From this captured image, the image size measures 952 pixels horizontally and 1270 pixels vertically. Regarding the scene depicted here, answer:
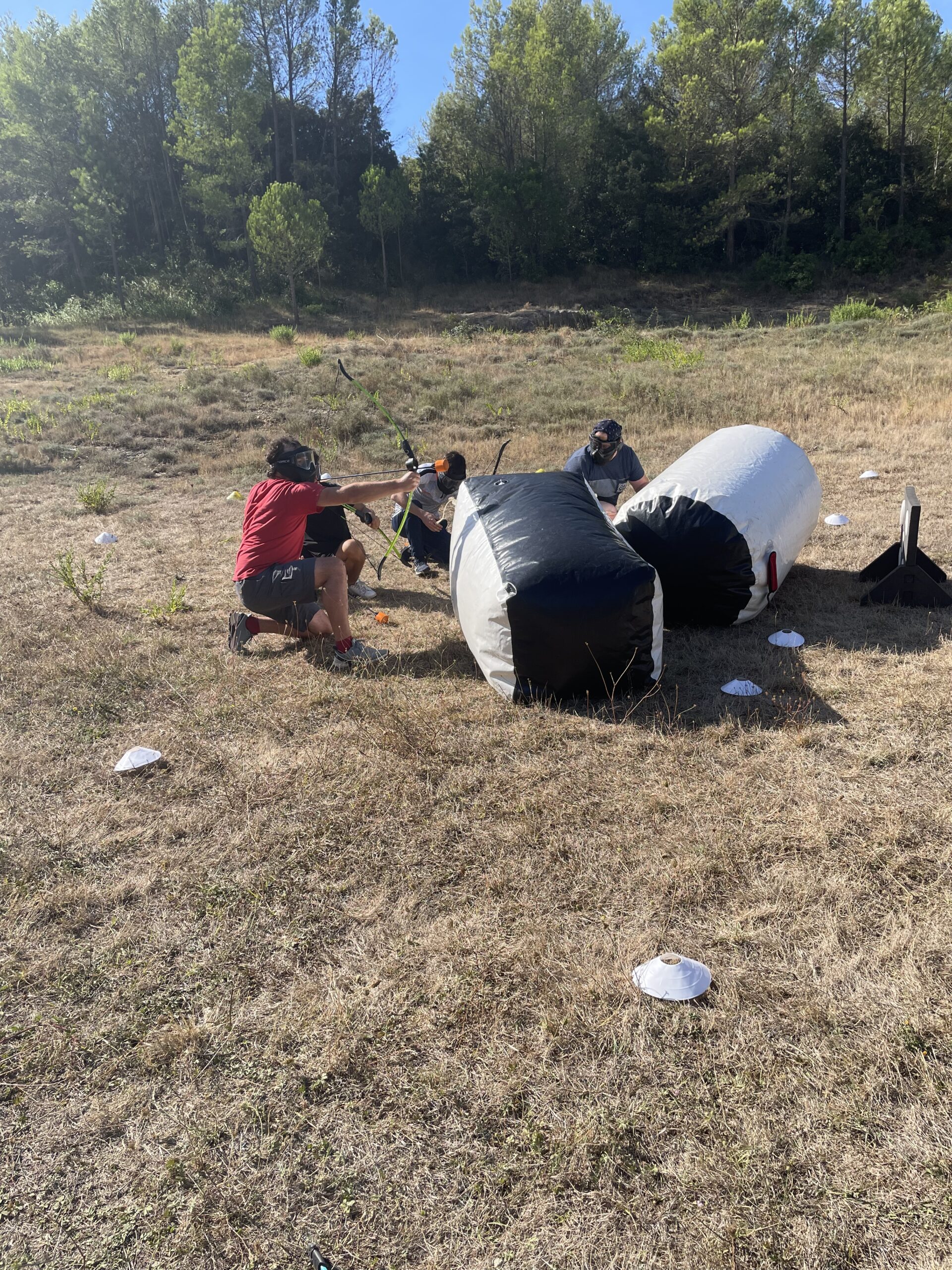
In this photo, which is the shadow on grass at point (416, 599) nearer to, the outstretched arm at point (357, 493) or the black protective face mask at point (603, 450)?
the outstretched arm at point (357, 493)

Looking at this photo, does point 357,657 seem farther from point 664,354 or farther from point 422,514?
point 664,354

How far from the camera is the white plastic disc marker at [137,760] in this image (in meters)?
3.99

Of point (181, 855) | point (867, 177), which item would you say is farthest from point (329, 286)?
point (181, 855)

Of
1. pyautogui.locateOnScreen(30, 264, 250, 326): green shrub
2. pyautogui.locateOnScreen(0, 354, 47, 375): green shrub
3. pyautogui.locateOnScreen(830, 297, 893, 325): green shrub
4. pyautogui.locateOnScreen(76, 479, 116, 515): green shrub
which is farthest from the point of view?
pyautogui.locateOnScreen(30, 264, 250, 326): green shrub

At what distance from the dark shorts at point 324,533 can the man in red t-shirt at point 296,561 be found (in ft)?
2.98

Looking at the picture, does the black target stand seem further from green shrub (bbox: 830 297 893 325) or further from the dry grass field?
green shrub (bbox: 830 297 893 325)

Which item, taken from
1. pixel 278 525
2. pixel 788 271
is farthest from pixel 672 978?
pixel 788 271

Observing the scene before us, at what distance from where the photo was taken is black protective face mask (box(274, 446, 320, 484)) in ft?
17.3

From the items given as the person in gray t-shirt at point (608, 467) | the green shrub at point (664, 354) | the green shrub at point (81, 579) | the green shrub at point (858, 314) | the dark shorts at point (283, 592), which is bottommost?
the green shrub at point (81, 579)

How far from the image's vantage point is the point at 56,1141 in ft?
7.27

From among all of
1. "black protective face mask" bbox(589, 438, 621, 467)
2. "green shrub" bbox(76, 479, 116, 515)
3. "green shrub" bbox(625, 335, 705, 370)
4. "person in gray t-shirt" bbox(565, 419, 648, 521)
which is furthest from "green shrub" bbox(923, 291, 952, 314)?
"green shrub" bbox(76, 479, 116, 515)

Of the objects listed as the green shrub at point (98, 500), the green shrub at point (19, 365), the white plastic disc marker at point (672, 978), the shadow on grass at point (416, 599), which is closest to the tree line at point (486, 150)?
the green shrub at point (19, 365)

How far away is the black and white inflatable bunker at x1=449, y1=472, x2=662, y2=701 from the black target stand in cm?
221

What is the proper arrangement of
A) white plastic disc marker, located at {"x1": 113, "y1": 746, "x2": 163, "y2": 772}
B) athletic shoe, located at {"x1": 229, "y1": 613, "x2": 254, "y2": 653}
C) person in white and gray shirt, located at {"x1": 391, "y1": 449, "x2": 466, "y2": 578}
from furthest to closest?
person in white and gray shirt, located at {"x1": 391, "y1": 449, "x2": 466, "y2": 578}, athletic shoe, located at {"x1": 229, "y1": 613, "x2": 254, "y2": 653}, white plastic disc marker, located at {"x1": 113, "y1": 746, "x2": 163, "y2": 772}
